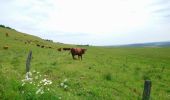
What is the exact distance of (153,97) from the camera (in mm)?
18344

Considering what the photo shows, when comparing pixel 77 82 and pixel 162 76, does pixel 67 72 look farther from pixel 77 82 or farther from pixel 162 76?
pixel 162 76

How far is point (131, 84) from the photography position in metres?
21.2

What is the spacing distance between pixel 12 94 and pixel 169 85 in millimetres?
15347

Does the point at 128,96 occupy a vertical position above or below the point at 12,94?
below

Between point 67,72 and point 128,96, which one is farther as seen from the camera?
point 67,72

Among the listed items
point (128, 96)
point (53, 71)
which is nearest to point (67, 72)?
point (53, 71)

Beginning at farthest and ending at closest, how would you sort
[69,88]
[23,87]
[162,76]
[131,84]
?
[162,76], [131,84], [69,88], [23,87]

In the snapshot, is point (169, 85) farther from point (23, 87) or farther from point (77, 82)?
point (23, 87)

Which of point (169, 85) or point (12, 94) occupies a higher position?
point (12, 94)

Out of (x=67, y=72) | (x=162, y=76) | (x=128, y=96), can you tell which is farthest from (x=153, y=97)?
(x=162, y=76)

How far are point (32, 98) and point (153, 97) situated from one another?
9548 mm

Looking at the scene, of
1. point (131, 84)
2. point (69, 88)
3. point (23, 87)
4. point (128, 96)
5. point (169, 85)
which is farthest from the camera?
point (169, 85)

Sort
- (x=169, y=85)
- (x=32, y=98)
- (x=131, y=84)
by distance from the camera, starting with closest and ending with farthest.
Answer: (x=32, y=98) < (x=131, y=84) < (x=169, y=85)

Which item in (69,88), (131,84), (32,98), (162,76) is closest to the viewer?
(32,98)
